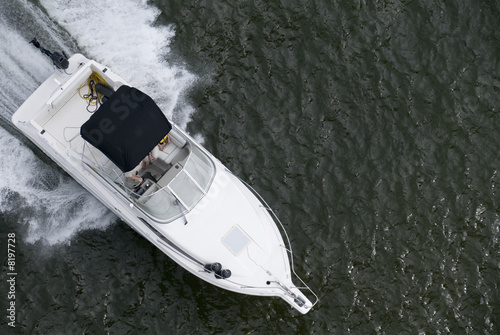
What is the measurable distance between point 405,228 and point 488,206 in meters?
3.05

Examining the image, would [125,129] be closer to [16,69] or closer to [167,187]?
[167,187]

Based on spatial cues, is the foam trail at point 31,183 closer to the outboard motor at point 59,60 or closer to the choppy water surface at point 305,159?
the choppy water surface at point 305,159

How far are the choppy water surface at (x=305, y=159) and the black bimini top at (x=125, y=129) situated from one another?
3.48m

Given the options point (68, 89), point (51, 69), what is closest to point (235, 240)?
point (68, 89)

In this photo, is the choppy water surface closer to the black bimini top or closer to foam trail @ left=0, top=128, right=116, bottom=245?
foam trail @ left=0, top=128, right=116, bottom=245

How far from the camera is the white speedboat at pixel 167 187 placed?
2000 cm

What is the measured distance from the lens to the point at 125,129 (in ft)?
63.1

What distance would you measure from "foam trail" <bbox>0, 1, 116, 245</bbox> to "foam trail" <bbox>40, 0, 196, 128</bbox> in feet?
5.53

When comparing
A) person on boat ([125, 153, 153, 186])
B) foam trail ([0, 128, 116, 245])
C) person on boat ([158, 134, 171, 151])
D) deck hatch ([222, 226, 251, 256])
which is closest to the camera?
person on boat ([125, 153, 153, 186])

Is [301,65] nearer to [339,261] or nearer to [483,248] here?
[339,261]

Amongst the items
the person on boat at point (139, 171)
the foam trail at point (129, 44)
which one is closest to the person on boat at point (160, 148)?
the person on boat at point (139, 171)

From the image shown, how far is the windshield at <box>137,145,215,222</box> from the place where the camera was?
65.3 ft

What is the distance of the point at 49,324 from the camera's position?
21.0 metres

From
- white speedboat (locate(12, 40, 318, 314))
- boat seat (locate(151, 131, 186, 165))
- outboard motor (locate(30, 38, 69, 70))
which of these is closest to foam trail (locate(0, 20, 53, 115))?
white speedboat (locate(12, 40, 318, 314))
